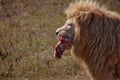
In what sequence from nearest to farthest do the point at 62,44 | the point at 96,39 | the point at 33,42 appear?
1. the point at 96,39
2. the point at 62,44
3. the point at 33,42

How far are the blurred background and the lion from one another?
2.40m

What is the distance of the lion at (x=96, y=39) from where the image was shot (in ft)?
15.5

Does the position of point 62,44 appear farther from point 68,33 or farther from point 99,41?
point 99,41

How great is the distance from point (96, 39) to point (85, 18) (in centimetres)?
26

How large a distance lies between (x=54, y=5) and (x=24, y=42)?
20.1ft

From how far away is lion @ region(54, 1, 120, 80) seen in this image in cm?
471

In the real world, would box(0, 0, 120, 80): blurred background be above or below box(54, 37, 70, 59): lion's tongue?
below

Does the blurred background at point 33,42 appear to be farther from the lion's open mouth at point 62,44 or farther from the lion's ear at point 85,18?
the lion's ear at point 85,18

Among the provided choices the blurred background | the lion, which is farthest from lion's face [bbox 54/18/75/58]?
the blurred background

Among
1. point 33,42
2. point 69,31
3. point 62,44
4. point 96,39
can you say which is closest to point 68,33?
point 69,31

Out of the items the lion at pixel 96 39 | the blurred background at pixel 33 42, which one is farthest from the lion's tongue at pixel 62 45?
the blurred background at pixel 33 42

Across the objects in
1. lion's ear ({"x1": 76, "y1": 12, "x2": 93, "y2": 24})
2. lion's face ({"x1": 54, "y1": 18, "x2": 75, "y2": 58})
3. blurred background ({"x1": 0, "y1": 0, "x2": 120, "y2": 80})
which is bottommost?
blurred background ({"x1": 0, "y1": 0, "x2": 120, "y2": 80})

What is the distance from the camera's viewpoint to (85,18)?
475 centimetres

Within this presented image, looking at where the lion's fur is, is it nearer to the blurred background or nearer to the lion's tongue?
the lion's tongue
